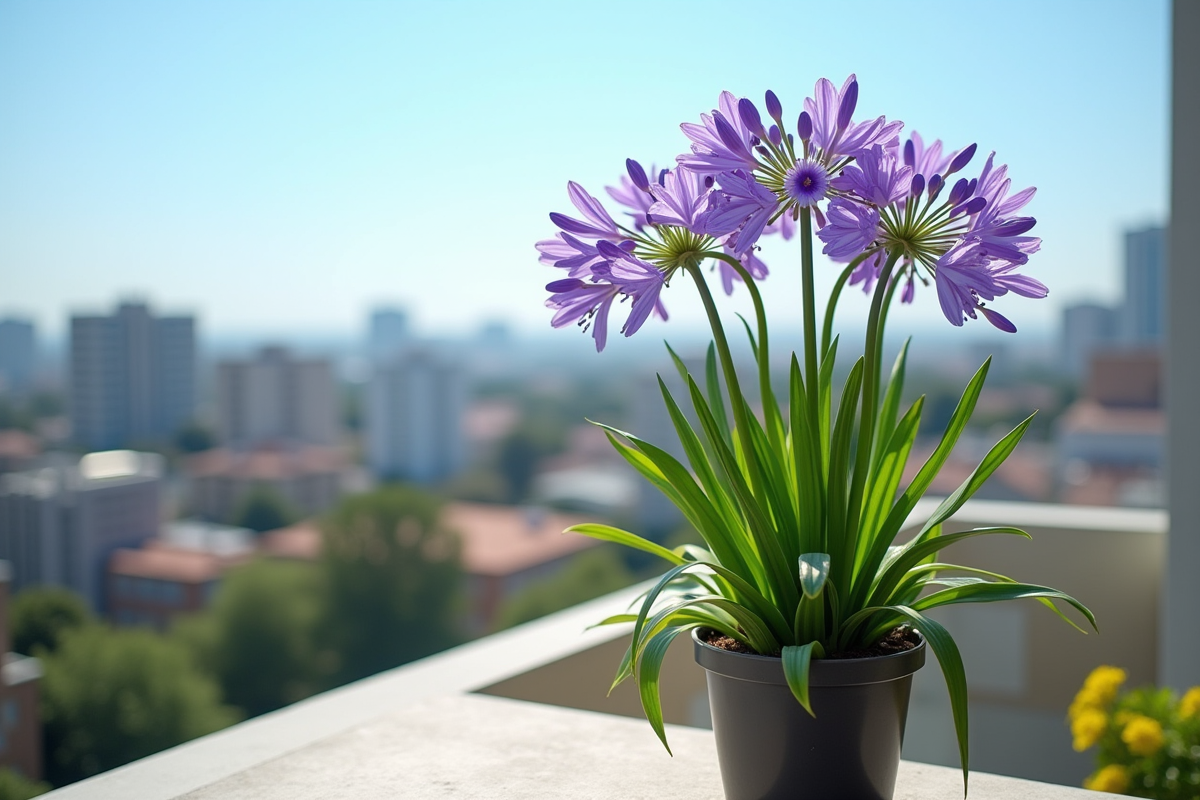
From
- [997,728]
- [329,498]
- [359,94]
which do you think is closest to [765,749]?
[997,728]

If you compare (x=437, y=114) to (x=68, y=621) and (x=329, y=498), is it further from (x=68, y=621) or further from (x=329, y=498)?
(x=68, y=621)

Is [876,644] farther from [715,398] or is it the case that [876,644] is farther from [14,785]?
[14,785]

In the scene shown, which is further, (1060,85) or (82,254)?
(82,254)

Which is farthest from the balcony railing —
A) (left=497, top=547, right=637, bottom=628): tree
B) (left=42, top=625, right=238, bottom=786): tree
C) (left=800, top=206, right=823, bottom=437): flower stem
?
(left=497, top=547, right=637, bottom=628): tree

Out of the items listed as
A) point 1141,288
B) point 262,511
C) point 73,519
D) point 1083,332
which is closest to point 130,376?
point 73,519

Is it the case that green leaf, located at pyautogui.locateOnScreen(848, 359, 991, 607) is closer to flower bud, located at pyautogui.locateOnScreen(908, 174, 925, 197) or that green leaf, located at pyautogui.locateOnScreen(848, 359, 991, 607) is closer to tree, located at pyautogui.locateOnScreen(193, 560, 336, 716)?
flower bud, located at pyautogui.locateOnScreen(908, 174, 925, 197)
